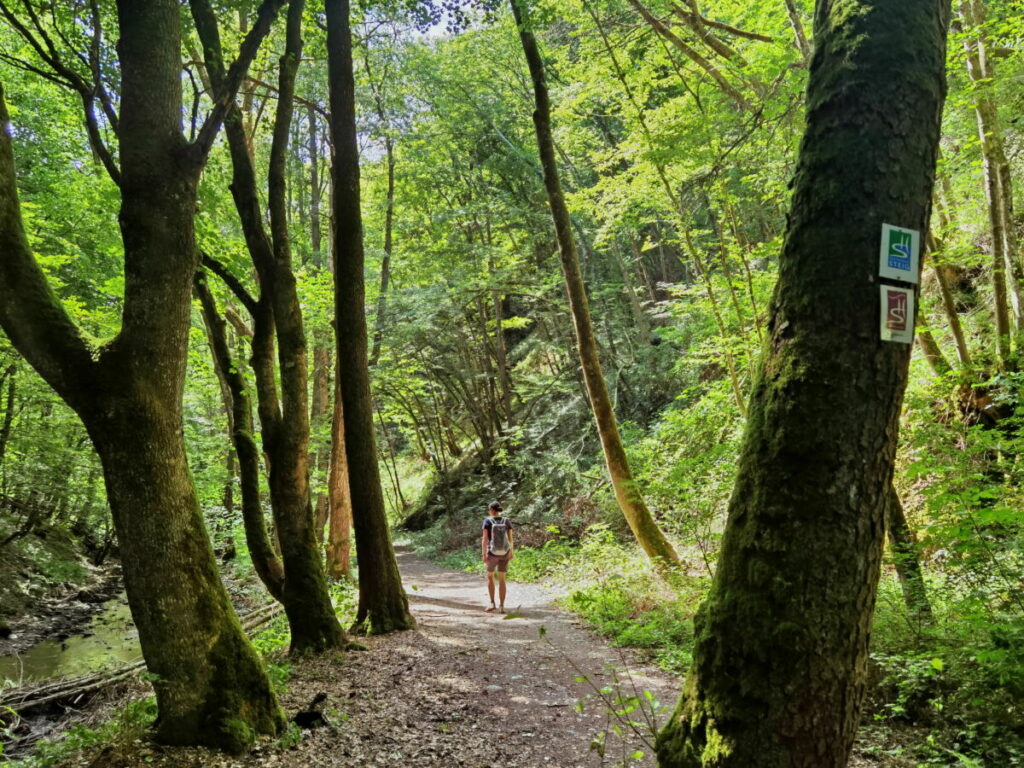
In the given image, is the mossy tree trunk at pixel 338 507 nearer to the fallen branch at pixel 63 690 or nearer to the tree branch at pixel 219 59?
the fallen branch at pixel 63 690

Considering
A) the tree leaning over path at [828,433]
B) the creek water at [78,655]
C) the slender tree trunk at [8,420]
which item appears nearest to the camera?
the tree leaning over path at [828,433]

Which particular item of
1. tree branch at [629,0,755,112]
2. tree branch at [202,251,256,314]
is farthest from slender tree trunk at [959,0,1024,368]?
tree branch at [202,251,256,314]

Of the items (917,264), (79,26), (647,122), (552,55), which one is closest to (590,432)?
(647,122)

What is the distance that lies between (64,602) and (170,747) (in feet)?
48.9

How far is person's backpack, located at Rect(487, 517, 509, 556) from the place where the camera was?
9.82 metres

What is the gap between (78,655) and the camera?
419 inches

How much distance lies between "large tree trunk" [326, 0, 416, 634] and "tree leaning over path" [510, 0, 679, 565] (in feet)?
9.24

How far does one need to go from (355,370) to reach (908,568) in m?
6.31

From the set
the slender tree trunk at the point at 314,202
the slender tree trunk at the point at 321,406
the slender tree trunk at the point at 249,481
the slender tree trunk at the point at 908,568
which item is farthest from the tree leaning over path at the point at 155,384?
the slender tree trunk at the point at 314,202

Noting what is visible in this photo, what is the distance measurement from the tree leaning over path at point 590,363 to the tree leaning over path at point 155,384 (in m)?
5.95

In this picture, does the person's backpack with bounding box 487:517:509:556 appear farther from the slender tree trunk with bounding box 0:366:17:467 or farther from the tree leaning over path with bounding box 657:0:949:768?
the slender tree trunk with bounding box 0:366:17:467

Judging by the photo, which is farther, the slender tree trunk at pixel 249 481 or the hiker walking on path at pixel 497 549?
the hiker walking on path at pixel 497 549

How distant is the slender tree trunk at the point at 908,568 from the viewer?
4.71 meters

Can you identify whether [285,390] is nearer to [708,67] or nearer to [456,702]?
[456,702]
